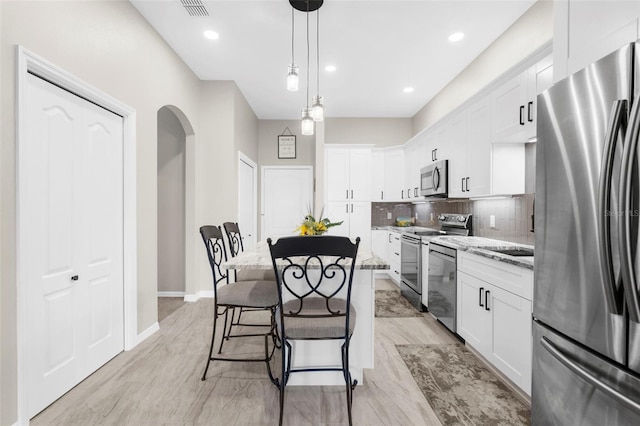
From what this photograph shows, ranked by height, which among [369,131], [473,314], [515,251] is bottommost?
[473,314]

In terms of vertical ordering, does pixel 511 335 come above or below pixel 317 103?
below

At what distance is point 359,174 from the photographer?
18.2ft

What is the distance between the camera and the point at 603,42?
1.25 metres

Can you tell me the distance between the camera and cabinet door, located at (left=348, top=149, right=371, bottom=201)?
5.52 metres

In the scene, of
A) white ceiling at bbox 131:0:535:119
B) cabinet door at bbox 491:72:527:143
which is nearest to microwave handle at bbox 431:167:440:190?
cabinet door at bbox 491:72:527:143

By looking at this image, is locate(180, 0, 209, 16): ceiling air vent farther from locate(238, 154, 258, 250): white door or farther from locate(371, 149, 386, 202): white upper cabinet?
locate(371, 149, 386, 202): white upper cabinet

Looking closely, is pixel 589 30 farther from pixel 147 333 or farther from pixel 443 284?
pixel 147 333

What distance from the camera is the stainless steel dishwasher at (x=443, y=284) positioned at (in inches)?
114

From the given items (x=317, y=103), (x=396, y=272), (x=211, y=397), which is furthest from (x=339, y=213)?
(x=211, y=397)

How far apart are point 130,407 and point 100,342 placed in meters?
0.73

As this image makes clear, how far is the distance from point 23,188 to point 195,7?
205cm

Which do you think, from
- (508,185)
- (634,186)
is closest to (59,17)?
(634,186)

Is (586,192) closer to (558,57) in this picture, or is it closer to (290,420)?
(558,57)

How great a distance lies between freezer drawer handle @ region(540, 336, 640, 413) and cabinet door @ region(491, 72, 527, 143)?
183 centimetres
